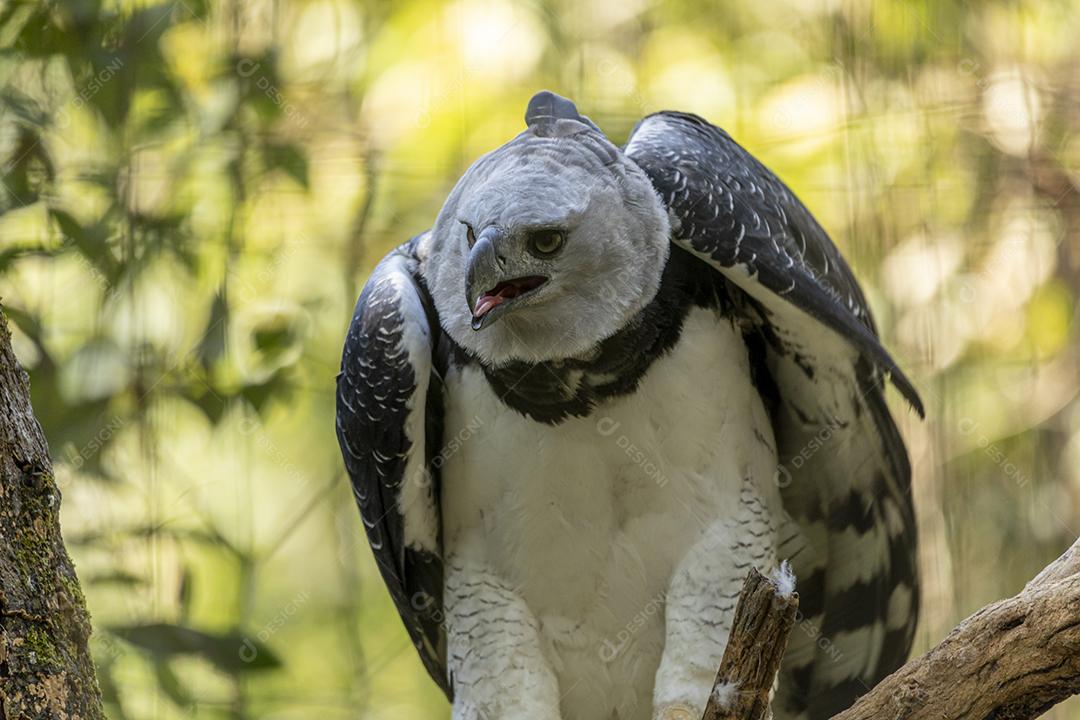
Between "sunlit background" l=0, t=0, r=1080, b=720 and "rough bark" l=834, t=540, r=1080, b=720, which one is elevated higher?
"sunlit background" l=0, t=0, r=1080, b=720

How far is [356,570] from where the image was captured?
4.46 m

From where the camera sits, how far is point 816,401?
255 cm

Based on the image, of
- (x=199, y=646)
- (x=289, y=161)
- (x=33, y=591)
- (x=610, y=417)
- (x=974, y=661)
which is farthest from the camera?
(x=289, y=161)

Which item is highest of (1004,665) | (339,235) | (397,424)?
(339,235)

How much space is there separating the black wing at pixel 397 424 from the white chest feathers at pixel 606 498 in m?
0.06

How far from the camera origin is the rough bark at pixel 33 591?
5.13 feet

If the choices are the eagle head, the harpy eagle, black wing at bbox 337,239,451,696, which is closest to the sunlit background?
black wing at bbox 337,239,451,696

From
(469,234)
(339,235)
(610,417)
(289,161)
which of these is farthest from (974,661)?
(339,235)

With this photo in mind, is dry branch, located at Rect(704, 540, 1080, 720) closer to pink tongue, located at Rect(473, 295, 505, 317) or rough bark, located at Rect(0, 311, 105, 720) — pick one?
pink tongue, located at Rect(473, 295, 505, 317)

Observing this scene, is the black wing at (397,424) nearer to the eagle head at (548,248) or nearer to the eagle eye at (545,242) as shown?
the eagle head at (548,248)

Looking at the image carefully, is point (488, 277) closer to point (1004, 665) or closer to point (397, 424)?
point (397, 424)

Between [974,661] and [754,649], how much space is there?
339 millimetres

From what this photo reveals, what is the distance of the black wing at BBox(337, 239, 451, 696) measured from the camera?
243 cm

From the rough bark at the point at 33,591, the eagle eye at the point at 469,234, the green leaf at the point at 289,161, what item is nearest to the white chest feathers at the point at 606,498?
the eagle eye at the point at 469,234
